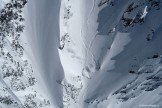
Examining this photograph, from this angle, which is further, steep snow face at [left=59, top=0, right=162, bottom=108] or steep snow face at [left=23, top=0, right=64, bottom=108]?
steep snow face at [left=23, top=0, right=64, bottom=108]

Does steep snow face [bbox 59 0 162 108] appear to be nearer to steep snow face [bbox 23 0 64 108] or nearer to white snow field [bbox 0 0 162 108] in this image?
white snow field [bbox 0 0 162 108]

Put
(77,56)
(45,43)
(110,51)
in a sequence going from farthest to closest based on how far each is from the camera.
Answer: (77,56)
(45,43)
(110,51)

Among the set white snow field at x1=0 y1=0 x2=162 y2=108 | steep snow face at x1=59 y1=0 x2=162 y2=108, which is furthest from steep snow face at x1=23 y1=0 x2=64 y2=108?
steep snow face at x1=59 y1=0 x2=162 y2=108

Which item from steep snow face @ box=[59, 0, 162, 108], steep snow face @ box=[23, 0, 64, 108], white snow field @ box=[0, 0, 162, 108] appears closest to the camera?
steep snow face @ box=[59, 0, 162, 108]

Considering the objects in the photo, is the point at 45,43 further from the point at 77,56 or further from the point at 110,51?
the point at 110,51

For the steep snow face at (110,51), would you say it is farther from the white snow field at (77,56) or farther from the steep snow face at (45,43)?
the steep snow face at (45,43)

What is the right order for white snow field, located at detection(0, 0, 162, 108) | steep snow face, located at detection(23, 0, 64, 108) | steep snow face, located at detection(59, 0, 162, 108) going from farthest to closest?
steep snow face, located at detection(23, 0, 64, 108) → white snow field, located at detection(0, 0, 162, 108) → steep snow face, located at detection(59, 0, 162, 108)

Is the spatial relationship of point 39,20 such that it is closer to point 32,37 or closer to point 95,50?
point 32,37

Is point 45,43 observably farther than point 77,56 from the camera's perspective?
No

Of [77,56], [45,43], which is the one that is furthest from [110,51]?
[45,43]
